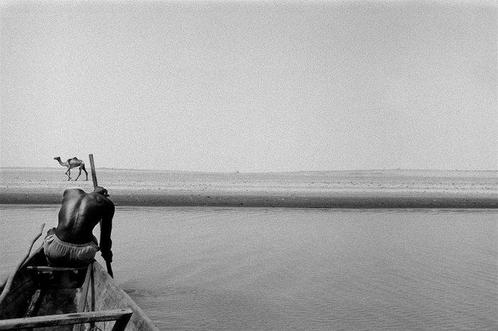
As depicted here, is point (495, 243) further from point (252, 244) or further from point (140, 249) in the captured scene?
point (140, 249)

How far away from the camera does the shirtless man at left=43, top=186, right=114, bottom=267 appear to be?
5242 mm


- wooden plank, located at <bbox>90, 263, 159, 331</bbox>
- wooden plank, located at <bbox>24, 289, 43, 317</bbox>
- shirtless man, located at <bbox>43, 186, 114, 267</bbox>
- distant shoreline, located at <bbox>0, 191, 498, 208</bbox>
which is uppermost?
shirtless man, located at <bbox>43, 186, 114, 267</bbox>

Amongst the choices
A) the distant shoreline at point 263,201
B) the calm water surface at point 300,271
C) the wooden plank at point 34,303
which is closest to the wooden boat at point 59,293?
the wooden plank at point 34,303

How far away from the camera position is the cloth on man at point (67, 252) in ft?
17.3

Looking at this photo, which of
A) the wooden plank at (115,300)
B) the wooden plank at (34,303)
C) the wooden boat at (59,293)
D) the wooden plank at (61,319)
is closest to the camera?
the wooden plank at (61,319)

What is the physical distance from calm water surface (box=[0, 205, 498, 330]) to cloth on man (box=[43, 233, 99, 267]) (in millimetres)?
1421

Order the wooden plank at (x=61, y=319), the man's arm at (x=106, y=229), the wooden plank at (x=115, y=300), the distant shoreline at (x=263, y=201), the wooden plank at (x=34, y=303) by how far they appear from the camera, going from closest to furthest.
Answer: the wooden plank at (x=61, y=319) → the wooden plank at (x=115, y=300) → the wooden plank at (x=34, y=303) → the man's arm at (x=106, y=229) → the distant shoreline at (x=263, y=201)

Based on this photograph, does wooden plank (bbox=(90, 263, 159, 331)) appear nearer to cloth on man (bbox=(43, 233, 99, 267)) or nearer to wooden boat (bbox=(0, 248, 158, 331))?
wooden boat (bbox=(0, 248, 158, 331))

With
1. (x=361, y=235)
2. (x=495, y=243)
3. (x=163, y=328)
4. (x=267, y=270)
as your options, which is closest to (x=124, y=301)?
(x=163, y=328)

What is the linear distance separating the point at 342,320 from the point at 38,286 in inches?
163

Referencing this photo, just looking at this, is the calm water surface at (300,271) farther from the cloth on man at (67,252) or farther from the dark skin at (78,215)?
the dark skin at (78,215)

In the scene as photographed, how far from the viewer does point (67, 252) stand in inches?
208

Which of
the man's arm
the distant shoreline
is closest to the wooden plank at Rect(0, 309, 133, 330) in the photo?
the man's arm

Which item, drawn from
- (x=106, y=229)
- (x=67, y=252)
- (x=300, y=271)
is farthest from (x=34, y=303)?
(x=300, y=271)
